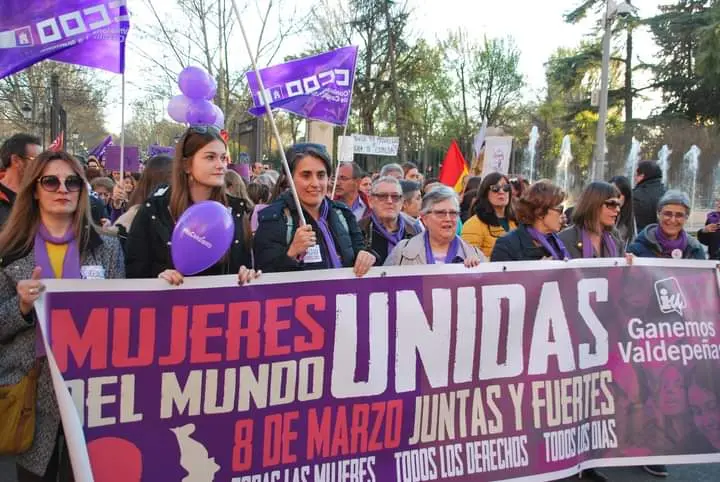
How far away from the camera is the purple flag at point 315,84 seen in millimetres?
5965

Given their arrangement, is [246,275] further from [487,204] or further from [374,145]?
[374,145]

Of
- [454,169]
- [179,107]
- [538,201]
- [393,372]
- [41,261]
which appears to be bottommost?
[393,372]

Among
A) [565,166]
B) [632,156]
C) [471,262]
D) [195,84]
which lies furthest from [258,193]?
[565,166]

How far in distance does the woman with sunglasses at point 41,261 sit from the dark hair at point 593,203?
3072 mm

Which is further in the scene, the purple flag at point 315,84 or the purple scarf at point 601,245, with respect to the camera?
the purple flag at point 315,84

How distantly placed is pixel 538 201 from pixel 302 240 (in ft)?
5.97

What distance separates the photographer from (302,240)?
3.02 meters

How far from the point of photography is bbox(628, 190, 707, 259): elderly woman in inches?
177

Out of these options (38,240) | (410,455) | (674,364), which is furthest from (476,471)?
(38,240)

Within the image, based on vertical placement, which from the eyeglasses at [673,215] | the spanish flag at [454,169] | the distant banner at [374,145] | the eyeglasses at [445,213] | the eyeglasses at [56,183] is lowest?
the eyeglasses at [445,213]

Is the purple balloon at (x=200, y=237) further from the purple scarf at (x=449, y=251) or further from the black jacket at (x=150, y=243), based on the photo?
the purple scarf at (x=449, y=251)

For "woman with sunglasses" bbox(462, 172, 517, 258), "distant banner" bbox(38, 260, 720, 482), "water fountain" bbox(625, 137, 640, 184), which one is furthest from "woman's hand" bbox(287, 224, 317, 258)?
"water fountain" bbox(625, 137, 640, 184)

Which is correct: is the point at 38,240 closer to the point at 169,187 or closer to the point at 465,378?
the point at 169,187

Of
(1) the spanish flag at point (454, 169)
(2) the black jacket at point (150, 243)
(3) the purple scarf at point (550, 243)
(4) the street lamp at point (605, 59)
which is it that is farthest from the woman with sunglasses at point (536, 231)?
(4) the street lamp at point (605, 59)
